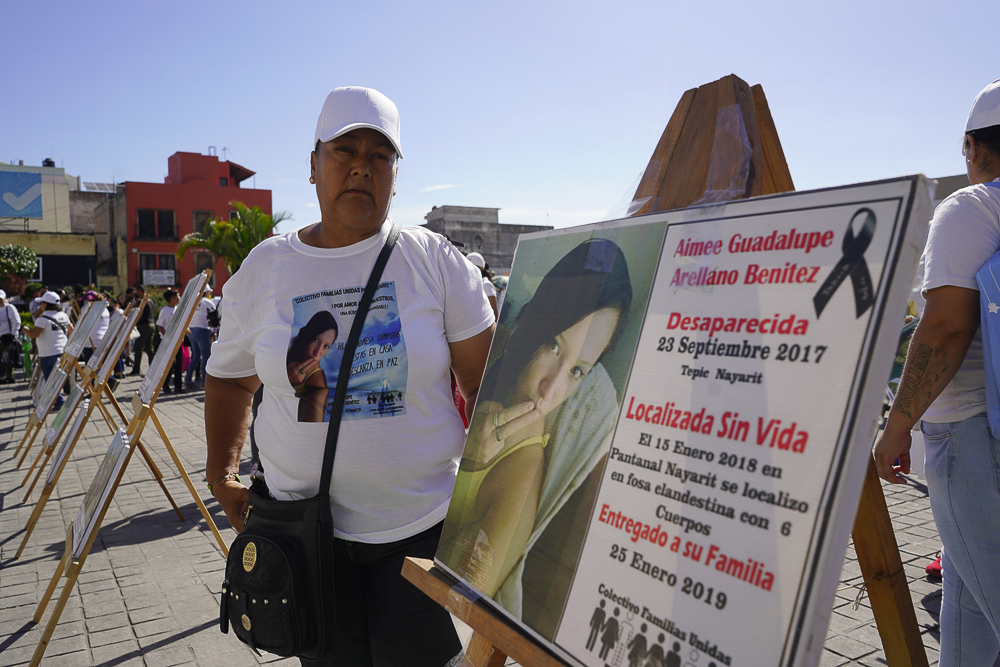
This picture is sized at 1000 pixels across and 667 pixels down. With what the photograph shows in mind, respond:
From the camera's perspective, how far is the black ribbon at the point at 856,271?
905 millimetres

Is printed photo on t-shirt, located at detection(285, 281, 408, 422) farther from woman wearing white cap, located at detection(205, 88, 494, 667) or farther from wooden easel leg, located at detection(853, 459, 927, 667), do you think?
wooden easel leg, located at detection(853, 459, 927, 667)

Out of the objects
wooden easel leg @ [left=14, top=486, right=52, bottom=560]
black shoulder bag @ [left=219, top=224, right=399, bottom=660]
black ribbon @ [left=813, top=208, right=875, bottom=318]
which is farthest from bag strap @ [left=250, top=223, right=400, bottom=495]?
wooden easel leg @ [left=14, top=486, right=52, bottom=560]

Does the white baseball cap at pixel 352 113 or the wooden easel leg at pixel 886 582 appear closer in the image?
the wooden easel leg at pixel 886 582

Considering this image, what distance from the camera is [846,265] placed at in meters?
0.94

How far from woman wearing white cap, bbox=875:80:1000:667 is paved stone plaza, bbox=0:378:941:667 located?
4.91ft

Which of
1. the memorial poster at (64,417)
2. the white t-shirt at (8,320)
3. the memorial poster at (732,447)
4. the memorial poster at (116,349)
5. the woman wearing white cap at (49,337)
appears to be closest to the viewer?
the memorial poster at (732,447)

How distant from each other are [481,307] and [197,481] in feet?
17.2

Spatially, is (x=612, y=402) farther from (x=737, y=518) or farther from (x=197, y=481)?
(x=197, y=481)

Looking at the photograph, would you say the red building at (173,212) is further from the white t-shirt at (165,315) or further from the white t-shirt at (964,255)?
the white t-shirt at (964,255)

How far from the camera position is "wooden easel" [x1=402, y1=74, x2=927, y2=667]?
1238 mm

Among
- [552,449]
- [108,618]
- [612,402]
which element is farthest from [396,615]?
[108,618]

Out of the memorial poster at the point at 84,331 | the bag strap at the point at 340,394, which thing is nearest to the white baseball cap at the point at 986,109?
the bag strap at the point at 340,394

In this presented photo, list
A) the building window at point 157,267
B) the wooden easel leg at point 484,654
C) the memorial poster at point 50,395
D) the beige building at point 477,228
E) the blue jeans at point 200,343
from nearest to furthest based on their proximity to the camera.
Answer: the wooden easel leg at point 484,654
the memorial poster at point 50,395
the blue jeans at point 200,343
the beige building at point 477,228
the building window at point 157,267

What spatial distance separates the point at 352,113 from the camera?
1828 millimetres
